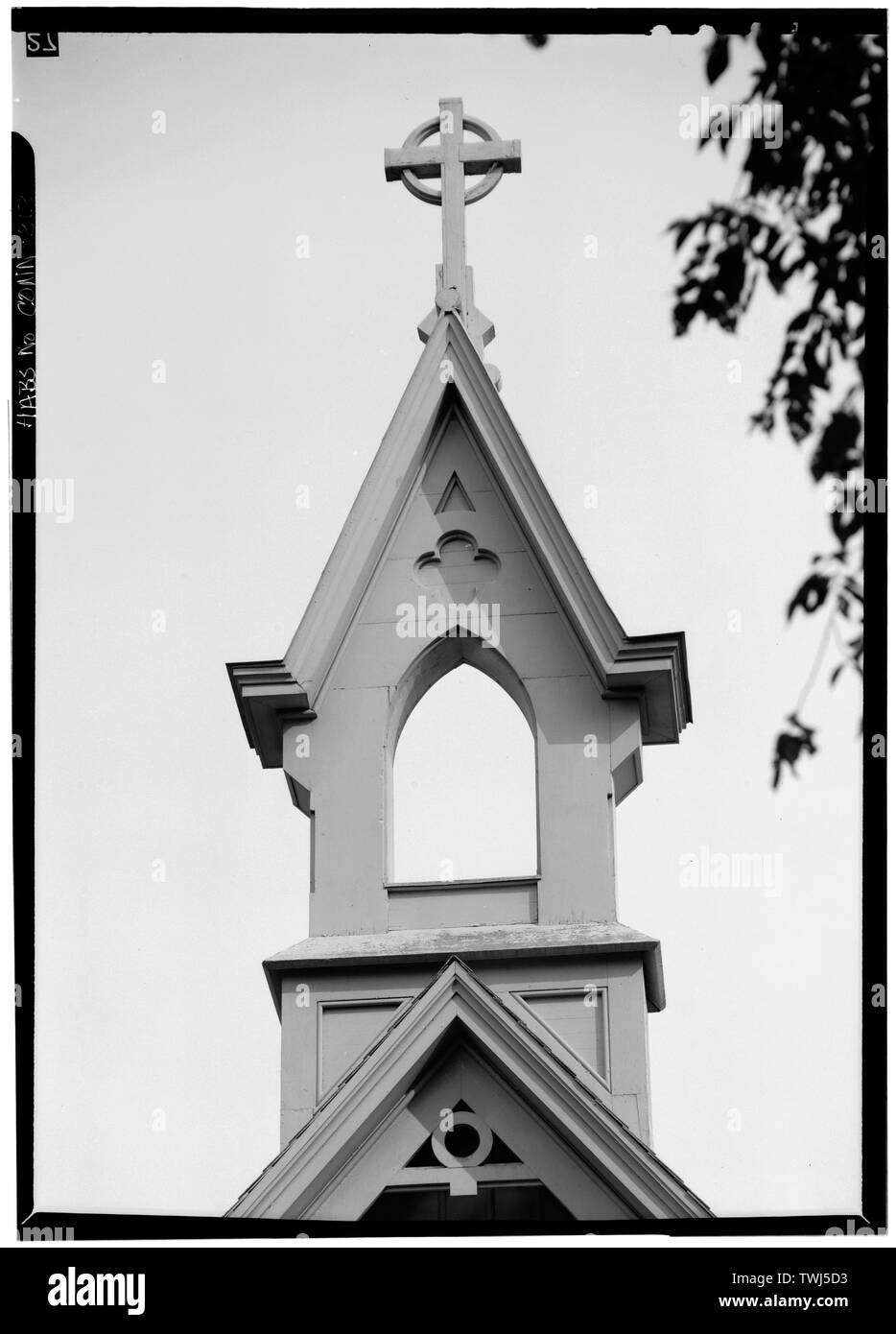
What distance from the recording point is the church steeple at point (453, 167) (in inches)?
828

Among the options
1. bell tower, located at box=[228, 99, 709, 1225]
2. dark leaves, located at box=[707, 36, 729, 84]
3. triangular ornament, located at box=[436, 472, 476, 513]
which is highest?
dark leaves, located at box=[707, 36, 729, 84]

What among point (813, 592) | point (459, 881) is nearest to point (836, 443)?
point (813, 592)

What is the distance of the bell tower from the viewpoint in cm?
1784

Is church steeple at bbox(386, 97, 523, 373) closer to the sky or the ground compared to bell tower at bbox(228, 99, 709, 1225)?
closer to the sky

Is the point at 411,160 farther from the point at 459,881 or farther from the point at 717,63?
the point at 717,63

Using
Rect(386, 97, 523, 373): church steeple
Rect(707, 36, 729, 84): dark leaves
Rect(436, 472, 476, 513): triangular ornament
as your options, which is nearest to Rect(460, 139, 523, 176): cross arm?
Rect(386, 97, 523, 373): church steeple

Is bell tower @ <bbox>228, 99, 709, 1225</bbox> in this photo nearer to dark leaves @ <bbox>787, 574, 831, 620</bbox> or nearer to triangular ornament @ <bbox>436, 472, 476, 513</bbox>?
triangular ornament @ <bbox>436, 472, 476, 513</bbox>

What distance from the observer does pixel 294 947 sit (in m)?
19.0

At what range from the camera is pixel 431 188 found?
2117 cm

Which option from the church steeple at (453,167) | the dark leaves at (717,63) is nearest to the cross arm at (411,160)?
the church steeple at (453,167)
